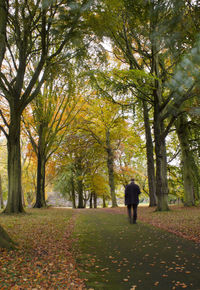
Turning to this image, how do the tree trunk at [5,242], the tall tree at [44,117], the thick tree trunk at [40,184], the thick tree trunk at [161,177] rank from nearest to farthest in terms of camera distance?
the tree trunk at [5,242] → the thick tree trunk at [161,177] → the tall tree at [44,117] → the thick tree trunk at [40,184]

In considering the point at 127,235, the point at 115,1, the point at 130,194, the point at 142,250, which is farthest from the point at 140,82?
the point at 142,250

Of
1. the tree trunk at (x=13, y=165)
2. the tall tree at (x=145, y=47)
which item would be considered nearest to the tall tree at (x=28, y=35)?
the tree trunk at (x=13, y=165)

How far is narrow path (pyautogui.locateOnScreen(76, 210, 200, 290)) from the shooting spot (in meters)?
3.59

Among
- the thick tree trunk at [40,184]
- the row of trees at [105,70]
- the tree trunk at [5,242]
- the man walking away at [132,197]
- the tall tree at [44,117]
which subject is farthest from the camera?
the thick tree trunk at [40,184]

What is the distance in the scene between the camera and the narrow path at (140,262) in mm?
3590

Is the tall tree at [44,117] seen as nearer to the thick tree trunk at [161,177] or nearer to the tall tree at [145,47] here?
the tall tree at [145,47]

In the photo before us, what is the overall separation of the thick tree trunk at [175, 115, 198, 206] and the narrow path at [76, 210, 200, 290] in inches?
428

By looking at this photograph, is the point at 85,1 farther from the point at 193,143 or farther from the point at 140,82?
the point at 193,143

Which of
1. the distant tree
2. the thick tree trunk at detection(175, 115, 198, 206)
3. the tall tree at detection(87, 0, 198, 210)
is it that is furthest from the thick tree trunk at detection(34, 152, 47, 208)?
the distant tree

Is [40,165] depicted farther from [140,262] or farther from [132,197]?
[140,262]

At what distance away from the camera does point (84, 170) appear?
30391 millimetres

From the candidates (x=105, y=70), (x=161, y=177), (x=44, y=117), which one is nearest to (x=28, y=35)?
(x=105, y=70)

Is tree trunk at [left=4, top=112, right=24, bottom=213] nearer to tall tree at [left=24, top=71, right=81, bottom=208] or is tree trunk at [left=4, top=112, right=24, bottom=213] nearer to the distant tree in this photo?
tall tree at [left=24, top=71, right=81, bottom=208]

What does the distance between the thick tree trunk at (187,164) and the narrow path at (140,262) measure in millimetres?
10880
